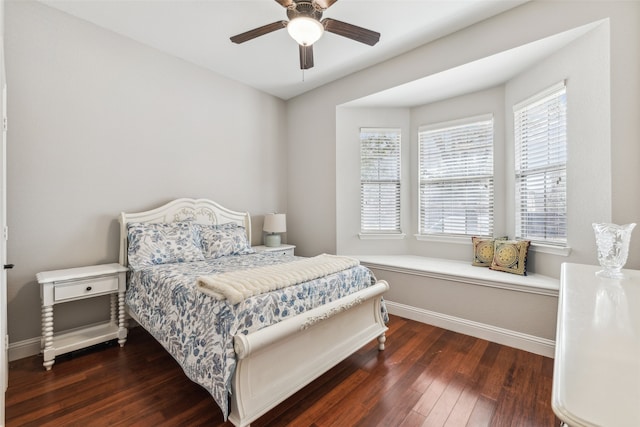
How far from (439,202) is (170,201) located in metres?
3.31

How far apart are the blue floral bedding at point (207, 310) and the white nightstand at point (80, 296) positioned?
0.49ft

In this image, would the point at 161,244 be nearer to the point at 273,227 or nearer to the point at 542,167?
the point at 273,227

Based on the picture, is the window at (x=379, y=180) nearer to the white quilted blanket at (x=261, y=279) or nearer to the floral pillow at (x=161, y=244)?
the white quilted blanket at (x=261, y=279)

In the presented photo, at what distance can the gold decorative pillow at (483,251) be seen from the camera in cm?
317

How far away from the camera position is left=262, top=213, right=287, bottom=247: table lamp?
13.0 ft

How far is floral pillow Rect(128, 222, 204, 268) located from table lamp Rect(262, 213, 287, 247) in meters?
1.12

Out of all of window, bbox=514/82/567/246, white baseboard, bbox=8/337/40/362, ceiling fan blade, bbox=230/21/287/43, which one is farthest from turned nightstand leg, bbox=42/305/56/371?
window, bbox=514/82/567/246

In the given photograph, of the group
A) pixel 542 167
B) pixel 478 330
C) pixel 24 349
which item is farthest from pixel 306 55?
pixel 24 349

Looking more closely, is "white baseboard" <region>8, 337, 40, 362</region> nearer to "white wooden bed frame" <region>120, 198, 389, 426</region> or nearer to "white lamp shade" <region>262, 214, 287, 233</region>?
"white wooden bed frame" <region>120, 198, 389, 426</region>

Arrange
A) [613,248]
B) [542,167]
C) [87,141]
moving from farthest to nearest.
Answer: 1. [542,167]
2. [87,141]
3. [613,248]

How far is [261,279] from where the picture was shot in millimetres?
1854

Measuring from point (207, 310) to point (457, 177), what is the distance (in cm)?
326

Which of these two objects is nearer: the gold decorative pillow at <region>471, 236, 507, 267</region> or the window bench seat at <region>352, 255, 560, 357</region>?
the window bench seat at <region>352, 255, 560, 357</region>

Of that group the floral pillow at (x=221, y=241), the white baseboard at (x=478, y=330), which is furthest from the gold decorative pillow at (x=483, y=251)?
the floral pillow at (x=221, y=241)
